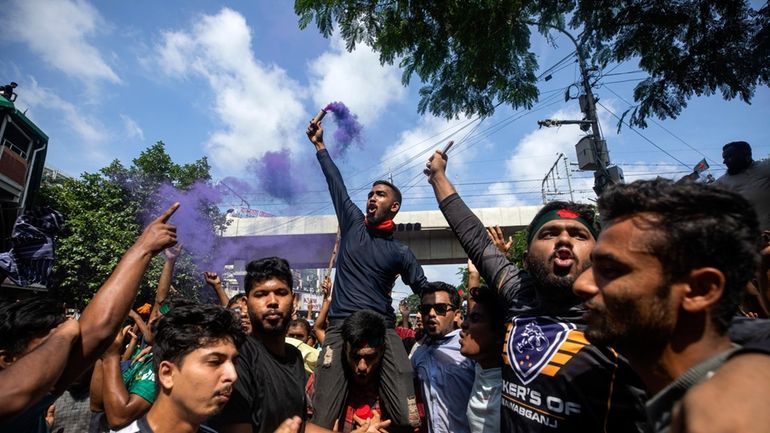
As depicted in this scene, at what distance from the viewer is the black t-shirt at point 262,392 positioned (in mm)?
2344

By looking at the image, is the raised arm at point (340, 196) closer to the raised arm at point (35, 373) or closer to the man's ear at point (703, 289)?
the raised arm at point (35, 373)

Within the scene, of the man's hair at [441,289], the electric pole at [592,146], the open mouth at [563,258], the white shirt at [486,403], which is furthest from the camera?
the electric pole at [592,146]

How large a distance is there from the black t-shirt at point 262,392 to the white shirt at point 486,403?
1.20m

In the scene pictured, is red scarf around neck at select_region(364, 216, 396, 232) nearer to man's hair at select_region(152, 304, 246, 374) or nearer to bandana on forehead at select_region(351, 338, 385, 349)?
bandana on forehead at select_region(351, 338, 385, 349)

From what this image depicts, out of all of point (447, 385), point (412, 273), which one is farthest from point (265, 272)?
point (447, 385)

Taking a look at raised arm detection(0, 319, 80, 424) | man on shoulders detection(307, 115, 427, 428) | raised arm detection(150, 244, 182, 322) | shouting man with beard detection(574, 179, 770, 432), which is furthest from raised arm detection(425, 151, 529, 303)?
raised arm detection(150, 244, 182, 322)

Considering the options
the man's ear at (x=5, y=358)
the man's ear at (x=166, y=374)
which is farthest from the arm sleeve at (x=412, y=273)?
the man's ear at (x=5, y=358)

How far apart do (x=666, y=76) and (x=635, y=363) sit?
571cm

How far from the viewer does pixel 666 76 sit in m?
5.43

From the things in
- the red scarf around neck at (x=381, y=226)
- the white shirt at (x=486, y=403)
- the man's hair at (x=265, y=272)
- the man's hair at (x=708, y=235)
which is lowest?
the white shirt at (x=486, y=403)

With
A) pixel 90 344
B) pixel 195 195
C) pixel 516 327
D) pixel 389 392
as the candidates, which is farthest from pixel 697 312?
pixel 195 195

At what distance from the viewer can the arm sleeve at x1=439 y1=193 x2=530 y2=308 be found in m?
2.30

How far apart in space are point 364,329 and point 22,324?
213cm

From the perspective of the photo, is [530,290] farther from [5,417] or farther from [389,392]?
[5,417]
